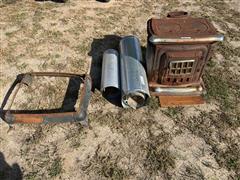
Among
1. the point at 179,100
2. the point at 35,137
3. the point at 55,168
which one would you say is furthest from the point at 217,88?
the point at 35,137

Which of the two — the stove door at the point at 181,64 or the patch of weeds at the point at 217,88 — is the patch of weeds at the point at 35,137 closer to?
the stove door at the point at 181,64

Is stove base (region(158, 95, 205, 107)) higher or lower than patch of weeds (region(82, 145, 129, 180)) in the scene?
higher

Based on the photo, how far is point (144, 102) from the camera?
6.35 meters

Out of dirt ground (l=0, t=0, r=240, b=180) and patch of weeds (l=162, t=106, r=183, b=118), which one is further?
patch of weeds (l=162, t=106, r=183, b=118)

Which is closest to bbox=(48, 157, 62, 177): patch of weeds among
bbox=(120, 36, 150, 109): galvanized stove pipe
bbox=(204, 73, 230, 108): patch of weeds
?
bbox=(120, 36, 150, 109): galvanized stove pipe

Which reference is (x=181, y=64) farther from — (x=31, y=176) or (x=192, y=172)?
(x=31, y=176)

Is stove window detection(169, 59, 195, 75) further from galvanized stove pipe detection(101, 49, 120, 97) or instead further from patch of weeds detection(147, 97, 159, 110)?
galvanized stove pipe detection(101, 49, 120, 97)

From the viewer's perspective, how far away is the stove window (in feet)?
19.9

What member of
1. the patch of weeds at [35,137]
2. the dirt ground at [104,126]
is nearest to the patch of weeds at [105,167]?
the dirt ground at [104,126]

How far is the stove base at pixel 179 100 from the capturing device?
645 centimetres

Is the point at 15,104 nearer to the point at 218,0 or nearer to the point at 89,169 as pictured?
the point at 89,169

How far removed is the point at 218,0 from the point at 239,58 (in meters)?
3.98

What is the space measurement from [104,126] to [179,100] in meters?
1.87

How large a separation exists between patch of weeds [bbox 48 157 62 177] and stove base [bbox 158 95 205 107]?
8.38 ft
